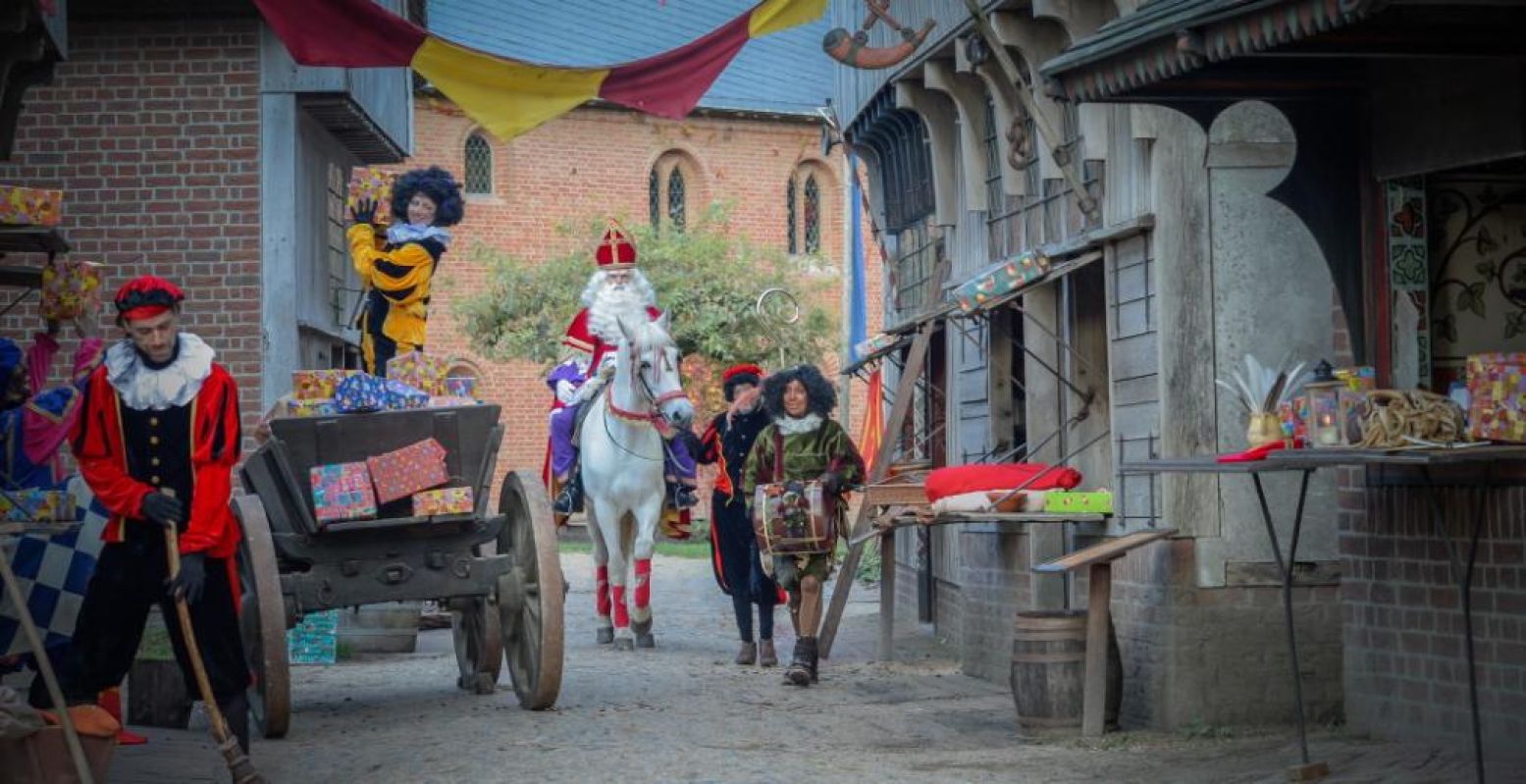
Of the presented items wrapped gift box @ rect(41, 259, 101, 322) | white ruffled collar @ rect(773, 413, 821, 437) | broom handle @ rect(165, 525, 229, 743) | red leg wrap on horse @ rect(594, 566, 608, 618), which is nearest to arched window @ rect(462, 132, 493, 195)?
red leg wrap on horse @ rect(594, 566, 608, 618)

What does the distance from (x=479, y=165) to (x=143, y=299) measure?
34.5m

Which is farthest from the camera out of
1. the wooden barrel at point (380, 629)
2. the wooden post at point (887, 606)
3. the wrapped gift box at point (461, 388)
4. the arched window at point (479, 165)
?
the arched window at point (479, 165)

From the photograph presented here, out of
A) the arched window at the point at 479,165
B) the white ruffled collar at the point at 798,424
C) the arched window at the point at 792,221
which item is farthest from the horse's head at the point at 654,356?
the arched window at the point at 792,221

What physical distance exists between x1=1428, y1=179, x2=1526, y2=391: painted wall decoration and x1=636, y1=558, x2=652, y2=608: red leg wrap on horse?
24.6ft

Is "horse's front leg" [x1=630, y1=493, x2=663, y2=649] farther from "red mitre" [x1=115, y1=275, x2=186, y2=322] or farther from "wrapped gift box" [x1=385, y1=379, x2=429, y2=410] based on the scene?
"red mitre" [x1=115, y1=275, x2=186, y2=322]

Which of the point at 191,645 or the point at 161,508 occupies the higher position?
the point at 161,508

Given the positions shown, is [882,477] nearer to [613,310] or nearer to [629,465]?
[629,465]

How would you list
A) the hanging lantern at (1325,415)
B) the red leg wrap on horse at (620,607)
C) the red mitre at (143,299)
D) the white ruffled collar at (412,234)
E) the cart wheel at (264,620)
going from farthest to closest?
the red leg wrap on horse at (620,607), the white ruffled collar at (412,234), the cart wheel at (264,620), the red mitre at (143,299), the hanging lantern at (1325,415)

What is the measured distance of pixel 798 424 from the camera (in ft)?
44.7

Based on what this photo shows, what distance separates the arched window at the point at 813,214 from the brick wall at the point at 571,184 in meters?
0.91

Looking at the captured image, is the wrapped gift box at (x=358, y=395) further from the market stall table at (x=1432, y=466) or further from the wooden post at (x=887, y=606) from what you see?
the wooden post at (x=887, y=606)

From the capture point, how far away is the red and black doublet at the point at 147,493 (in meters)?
8.41

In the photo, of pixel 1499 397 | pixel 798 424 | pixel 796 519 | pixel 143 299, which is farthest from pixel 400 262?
pixel 1499 397

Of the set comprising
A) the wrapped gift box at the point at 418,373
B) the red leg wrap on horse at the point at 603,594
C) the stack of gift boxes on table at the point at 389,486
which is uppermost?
the wrapped gift box at the point at 418,373
